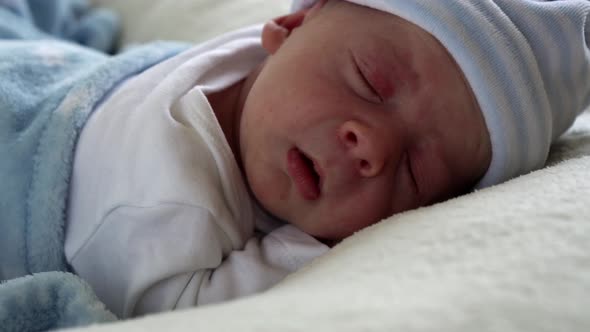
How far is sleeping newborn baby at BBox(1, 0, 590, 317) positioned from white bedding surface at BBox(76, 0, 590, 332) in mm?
219

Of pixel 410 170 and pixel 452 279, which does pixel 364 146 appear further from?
pixel 452 279

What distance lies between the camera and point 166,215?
0.78 m

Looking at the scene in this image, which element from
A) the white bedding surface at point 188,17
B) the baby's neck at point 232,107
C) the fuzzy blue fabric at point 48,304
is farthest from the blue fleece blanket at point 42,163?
the white bedding surface at point 188,17

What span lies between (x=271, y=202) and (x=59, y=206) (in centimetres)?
29

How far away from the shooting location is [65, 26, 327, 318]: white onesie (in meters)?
0.77

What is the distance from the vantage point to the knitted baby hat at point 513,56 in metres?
0.79

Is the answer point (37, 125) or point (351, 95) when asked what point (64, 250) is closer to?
point (37, 125)

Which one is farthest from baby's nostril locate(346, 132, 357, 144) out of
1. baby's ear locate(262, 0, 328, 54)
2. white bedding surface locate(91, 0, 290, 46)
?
white bedding surface locate(91, 0, 290, 46)

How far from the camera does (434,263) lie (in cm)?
46

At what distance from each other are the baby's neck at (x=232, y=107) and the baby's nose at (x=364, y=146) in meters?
0.22

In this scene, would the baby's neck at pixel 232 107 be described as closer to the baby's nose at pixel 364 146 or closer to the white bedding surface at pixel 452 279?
the baby's nose at pixel 364 146

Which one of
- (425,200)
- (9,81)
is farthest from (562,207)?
(9,81)

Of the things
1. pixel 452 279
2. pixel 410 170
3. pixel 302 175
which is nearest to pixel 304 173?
pixel 302 175

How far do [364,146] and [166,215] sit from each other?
27 centimetres
